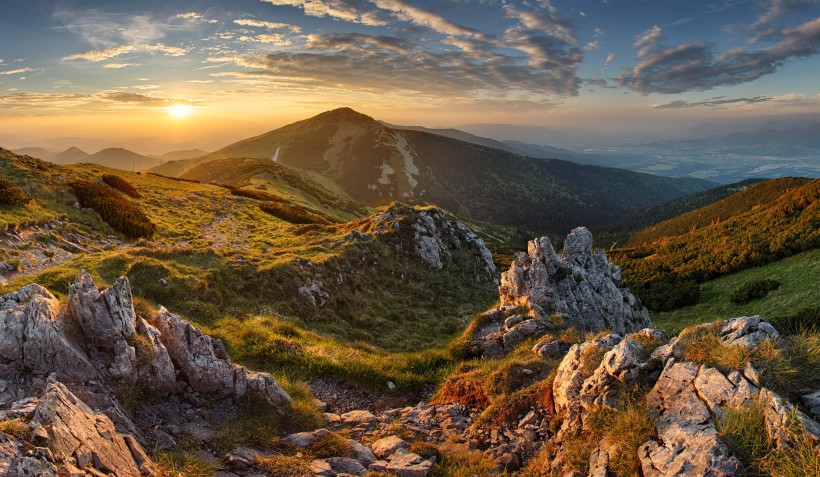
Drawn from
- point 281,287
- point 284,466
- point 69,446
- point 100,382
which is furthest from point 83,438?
point 281,287

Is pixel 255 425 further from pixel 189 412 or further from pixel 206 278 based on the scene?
pixel 206 278

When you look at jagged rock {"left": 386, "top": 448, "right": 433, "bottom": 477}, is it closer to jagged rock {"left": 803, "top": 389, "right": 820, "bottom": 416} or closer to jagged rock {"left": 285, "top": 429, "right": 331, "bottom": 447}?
jagged rock {"left": 285, "top": 429, "right": 331, "bottom": 447}

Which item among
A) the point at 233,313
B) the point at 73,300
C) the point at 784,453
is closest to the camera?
the point at 784,453

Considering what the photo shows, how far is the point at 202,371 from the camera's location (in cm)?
1220

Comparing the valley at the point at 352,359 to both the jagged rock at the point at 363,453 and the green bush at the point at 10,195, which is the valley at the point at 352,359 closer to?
the jagged rock at the point at 363,453

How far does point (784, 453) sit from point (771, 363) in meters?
2.23

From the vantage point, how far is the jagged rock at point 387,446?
35.6 ft

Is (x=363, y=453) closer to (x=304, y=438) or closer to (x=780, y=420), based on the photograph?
(x=304, y=438)

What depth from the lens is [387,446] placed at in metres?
11.1

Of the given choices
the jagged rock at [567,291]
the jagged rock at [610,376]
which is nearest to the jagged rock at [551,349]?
the jagged rock at [610,376]

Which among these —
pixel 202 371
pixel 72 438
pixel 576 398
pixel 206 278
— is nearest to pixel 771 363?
pixel 576 398

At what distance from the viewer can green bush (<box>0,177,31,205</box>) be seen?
27.5 metres

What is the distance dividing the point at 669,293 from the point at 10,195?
6121cm

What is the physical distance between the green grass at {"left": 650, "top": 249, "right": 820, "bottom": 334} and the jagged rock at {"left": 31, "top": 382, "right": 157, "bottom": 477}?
3292 cm
